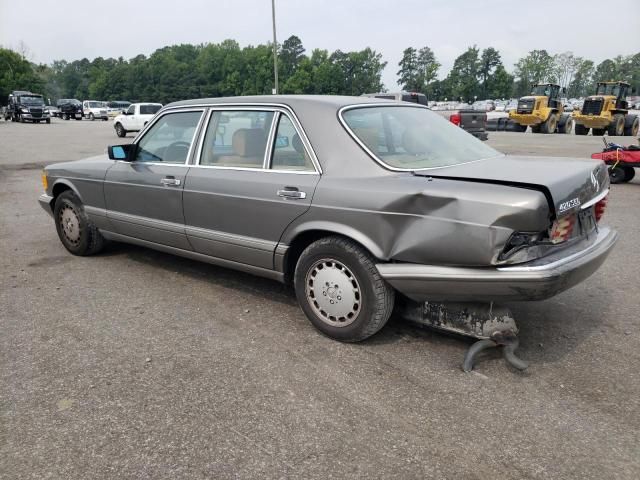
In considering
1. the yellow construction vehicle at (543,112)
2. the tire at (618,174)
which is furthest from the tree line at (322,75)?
the tire at (618,174)

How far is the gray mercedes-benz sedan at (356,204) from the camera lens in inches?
111

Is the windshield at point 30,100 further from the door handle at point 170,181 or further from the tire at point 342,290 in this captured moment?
the tire at point 342,290

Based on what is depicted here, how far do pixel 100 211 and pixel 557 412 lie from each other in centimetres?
432

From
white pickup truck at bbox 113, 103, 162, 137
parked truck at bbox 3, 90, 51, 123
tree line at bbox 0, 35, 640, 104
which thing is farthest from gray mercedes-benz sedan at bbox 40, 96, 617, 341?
tree line at bbox 0, 35, 640, 104

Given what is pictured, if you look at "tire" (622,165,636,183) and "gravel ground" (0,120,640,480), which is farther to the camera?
"tire" (622,165,636,183)

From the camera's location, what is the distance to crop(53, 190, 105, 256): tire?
5.32m

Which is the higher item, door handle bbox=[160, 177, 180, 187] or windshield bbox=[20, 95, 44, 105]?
windshield bbox=[20, 95, 44, 105]

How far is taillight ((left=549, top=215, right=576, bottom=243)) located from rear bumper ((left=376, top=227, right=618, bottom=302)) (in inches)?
3.4

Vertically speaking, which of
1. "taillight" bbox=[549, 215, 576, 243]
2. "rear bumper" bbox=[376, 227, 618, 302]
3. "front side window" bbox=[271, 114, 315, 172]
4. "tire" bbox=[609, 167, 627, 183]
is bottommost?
"tire" bbox=[609, 167, 627, 183]

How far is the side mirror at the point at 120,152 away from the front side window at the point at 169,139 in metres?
0.08

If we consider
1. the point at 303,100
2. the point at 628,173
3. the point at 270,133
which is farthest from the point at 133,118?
the point at 303,100

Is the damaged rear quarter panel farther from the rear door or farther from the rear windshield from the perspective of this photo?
the rear windshield

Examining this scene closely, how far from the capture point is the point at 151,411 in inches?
107

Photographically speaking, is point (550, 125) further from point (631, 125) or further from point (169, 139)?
point (169, 139)
